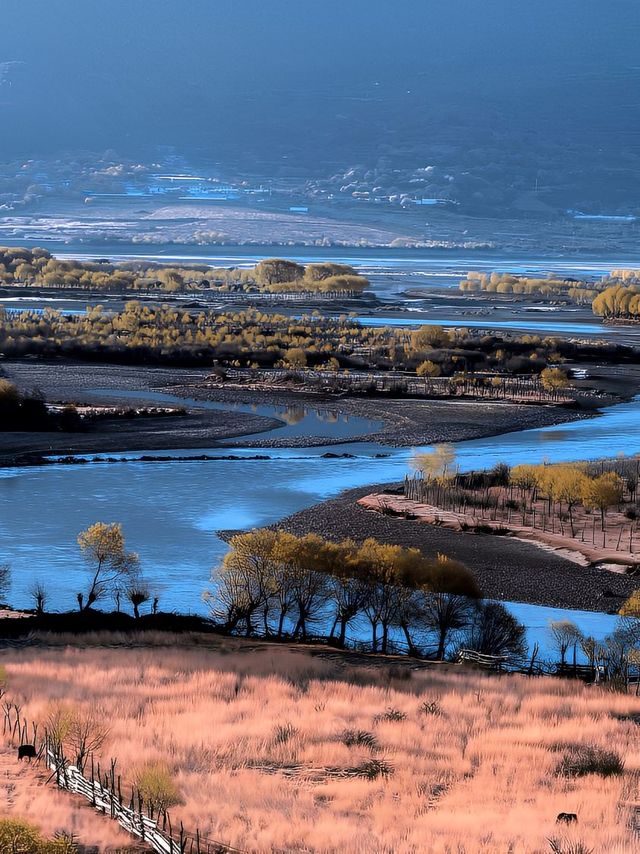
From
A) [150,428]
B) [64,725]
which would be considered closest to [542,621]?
[64,725]

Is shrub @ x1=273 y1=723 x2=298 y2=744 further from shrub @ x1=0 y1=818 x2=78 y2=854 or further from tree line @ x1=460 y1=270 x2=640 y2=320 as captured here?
tree line @ x1=460 y1=270 x2=640 y2=320

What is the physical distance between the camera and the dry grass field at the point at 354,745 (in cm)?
1252

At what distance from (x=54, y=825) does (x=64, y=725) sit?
3.25m

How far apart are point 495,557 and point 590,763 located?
1514 cm

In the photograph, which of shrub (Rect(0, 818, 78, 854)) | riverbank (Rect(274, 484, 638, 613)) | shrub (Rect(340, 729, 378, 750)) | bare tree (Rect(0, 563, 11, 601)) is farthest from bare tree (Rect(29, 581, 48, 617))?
shrub (Rect(0, 818, 78, 854))

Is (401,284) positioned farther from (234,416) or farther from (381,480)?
(381,480)

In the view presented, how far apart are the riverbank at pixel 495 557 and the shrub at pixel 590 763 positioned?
35.4 feet

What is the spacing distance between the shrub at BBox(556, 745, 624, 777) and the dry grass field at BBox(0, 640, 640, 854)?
4cm

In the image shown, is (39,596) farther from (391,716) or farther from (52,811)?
(52,811)

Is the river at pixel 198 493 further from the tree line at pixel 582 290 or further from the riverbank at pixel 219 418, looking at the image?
the tree line at pixel 582 290

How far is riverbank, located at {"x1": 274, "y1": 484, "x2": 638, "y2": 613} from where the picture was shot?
90.8ft

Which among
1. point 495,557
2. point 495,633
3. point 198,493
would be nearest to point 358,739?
point 495,633

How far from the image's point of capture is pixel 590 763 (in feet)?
50.9

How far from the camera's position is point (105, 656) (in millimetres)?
21734
